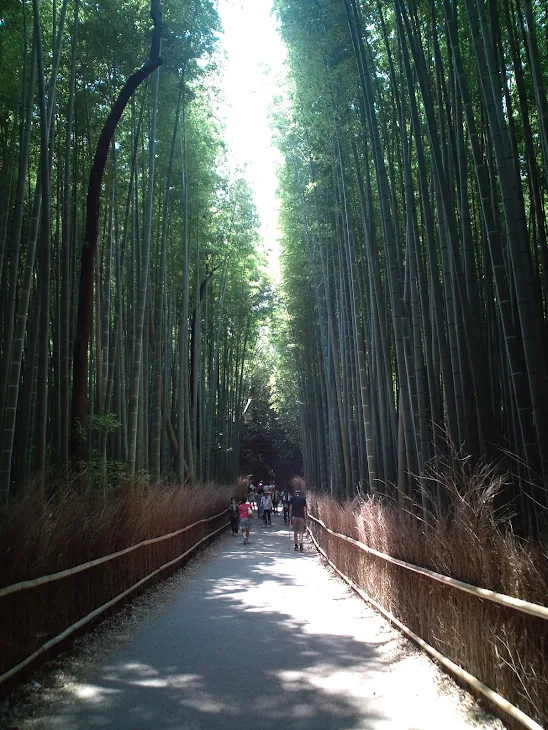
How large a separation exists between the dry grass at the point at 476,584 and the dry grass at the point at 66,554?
6.77 ft

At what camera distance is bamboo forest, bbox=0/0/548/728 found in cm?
323

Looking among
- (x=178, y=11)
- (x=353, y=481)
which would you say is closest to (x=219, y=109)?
(x=178, y=11)

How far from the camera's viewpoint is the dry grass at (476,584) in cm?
227

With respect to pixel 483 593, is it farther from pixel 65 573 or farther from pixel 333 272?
pixel 333 272

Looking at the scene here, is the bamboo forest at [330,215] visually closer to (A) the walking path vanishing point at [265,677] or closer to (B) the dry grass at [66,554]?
(B) the dry grass at [66,554]

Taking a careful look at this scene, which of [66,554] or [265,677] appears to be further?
[66,554]

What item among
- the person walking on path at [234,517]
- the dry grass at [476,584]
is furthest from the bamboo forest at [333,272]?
the person walking on path at [234,517]

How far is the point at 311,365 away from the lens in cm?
1552

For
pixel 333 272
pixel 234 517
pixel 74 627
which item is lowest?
pixel 74 627

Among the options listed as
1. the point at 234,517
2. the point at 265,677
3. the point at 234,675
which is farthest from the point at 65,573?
the point at 234,517

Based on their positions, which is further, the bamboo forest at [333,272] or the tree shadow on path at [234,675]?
the bamboo forest at [333,272]

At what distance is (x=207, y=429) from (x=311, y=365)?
322 centimetres

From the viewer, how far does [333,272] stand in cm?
962

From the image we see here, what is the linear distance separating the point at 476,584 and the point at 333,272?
23.7ft
